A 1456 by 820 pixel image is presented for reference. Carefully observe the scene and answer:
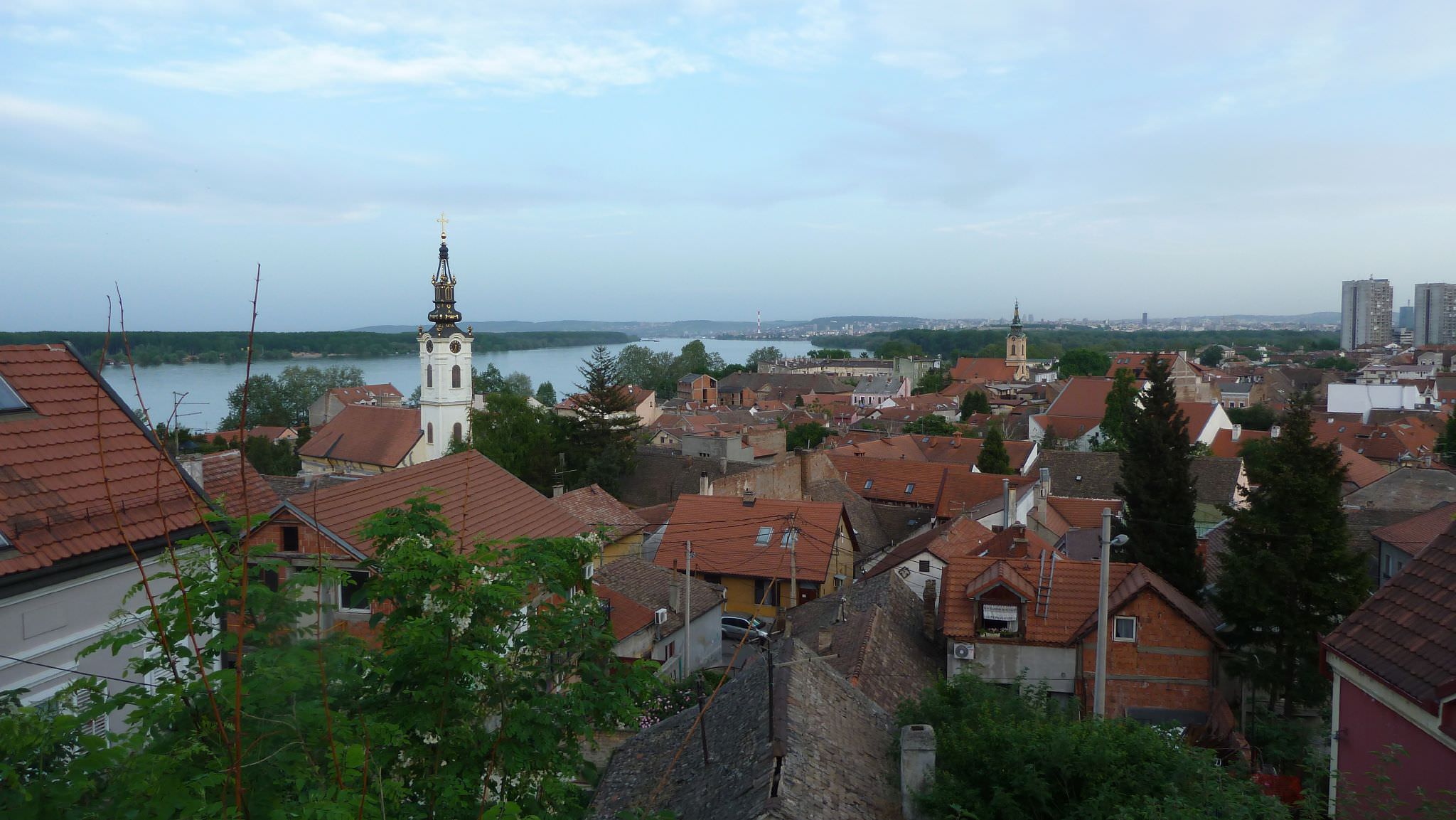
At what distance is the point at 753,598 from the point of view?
21.9 m

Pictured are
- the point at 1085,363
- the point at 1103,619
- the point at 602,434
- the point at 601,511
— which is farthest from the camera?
the point at 1085,363

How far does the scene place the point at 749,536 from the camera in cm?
2294

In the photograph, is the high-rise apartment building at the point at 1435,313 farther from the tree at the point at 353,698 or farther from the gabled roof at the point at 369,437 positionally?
the tree at the point at 353,698

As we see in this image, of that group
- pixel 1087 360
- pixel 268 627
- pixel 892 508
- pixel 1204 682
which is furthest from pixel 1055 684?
pixel 1087 360

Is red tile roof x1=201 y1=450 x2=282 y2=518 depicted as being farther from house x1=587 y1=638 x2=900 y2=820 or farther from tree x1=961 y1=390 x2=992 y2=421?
tree x1=961 y1=390 x2=992 y2=421

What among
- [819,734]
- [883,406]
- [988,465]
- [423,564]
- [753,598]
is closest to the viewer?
[423,564]

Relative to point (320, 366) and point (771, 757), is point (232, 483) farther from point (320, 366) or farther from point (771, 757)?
point (320, 366)

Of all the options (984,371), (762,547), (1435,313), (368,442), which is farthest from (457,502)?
(1435,313)

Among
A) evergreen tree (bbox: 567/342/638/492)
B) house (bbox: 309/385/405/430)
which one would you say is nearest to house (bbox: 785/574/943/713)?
evergreen tree (bbox: 567/342/638/492)

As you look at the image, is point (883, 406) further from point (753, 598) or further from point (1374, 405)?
point (753, 598)

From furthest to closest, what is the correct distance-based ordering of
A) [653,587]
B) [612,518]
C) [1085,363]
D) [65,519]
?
[1085,363] < [612,518] < [653,587] < [65,519]

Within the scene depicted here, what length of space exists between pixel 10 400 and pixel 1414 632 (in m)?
10.2

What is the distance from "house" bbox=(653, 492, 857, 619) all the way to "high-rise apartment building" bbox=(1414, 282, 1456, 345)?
202240mm

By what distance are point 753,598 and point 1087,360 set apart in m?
89.8
